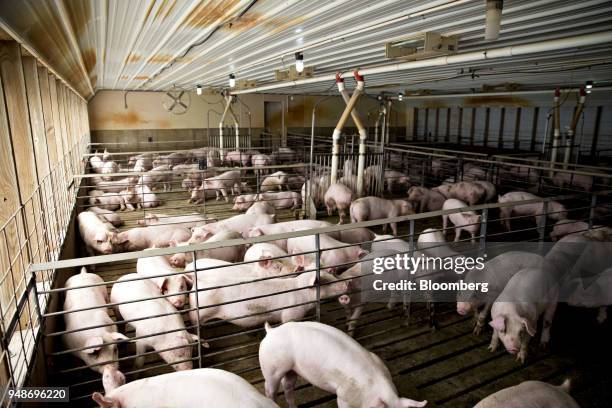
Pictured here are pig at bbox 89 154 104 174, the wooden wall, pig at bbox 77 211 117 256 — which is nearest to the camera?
the wooden wall

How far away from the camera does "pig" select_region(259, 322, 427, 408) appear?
244 centimetres

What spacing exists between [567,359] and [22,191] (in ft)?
16.9

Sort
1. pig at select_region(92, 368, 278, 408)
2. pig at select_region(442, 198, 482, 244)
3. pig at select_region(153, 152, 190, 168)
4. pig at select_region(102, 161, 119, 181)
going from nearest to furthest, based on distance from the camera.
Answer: pig at select_region(92, 368, 278, 408), pig at select_region(442, 198, 482, 244), pig at select_region(102, 161, 119, 181), pig at select_region(153, 152, 190, 168)

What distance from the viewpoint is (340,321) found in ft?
12.9

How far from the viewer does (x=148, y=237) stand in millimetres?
5895

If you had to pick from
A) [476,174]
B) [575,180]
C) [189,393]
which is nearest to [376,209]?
[476,174]

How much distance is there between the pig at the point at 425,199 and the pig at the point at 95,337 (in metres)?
5.71

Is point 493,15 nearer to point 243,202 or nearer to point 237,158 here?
point 243,202

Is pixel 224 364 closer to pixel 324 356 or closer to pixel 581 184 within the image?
pixel 324 356

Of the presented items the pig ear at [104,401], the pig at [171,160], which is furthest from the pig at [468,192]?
the pig at [171,160]

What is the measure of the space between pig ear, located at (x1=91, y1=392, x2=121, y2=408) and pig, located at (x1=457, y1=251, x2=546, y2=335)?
2900 millimetres

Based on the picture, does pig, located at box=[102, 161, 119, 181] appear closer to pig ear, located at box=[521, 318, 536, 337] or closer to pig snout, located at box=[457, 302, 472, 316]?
pig snout, located at box=[457, 302, 472, 316]

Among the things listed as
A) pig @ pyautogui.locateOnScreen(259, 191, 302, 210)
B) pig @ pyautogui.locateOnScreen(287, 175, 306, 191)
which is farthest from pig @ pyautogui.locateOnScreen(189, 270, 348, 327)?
pig @ pyautogui.locateOnScreen(287, 175, 306, 191)

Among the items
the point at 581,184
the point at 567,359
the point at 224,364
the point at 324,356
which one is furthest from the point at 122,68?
the point at 581,184
